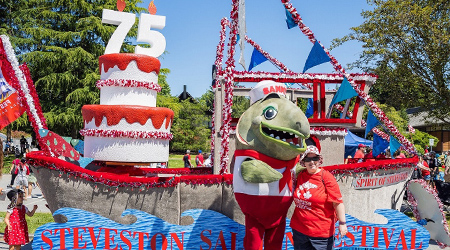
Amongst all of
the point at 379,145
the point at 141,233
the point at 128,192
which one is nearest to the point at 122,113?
the point at 128,192

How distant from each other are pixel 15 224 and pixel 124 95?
2.20m

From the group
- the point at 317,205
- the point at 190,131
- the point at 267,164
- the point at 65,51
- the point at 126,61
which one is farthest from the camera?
the point at 190,131

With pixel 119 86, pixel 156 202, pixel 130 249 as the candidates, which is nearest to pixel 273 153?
pixel 156 202

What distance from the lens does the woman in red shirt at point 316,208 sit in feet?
13.0

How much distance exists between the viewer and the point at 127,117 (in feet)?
17.3

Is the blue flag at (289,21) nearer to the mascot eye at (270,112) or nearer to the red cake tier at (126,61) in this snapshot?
the red cake tier at (126,61)

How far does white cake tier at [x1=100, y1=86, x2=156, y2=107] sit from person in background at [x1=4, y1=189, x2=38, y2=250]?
1733 millimetres

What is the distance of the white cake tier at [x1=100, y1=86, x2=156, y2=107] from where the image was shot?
545 cm

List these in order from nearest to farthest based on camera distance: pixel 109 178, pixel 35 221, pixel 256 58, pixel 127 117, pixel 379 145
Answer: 1. pixel 109 178
2. pixel 127 117
3. pixel 379 145
4. pixel 35 221
5. pixel 256 58

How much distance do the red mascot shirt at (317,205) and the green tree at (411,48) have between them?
959 cm

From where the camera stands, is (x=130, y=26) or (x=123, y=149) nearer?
(x=123, y=149)

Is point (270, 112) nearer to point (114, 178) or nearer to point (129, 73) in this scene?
point (114, 178)

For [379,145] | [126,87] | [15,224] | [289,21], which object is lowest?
[15,224]

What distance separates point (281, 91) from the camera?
4781 mm
